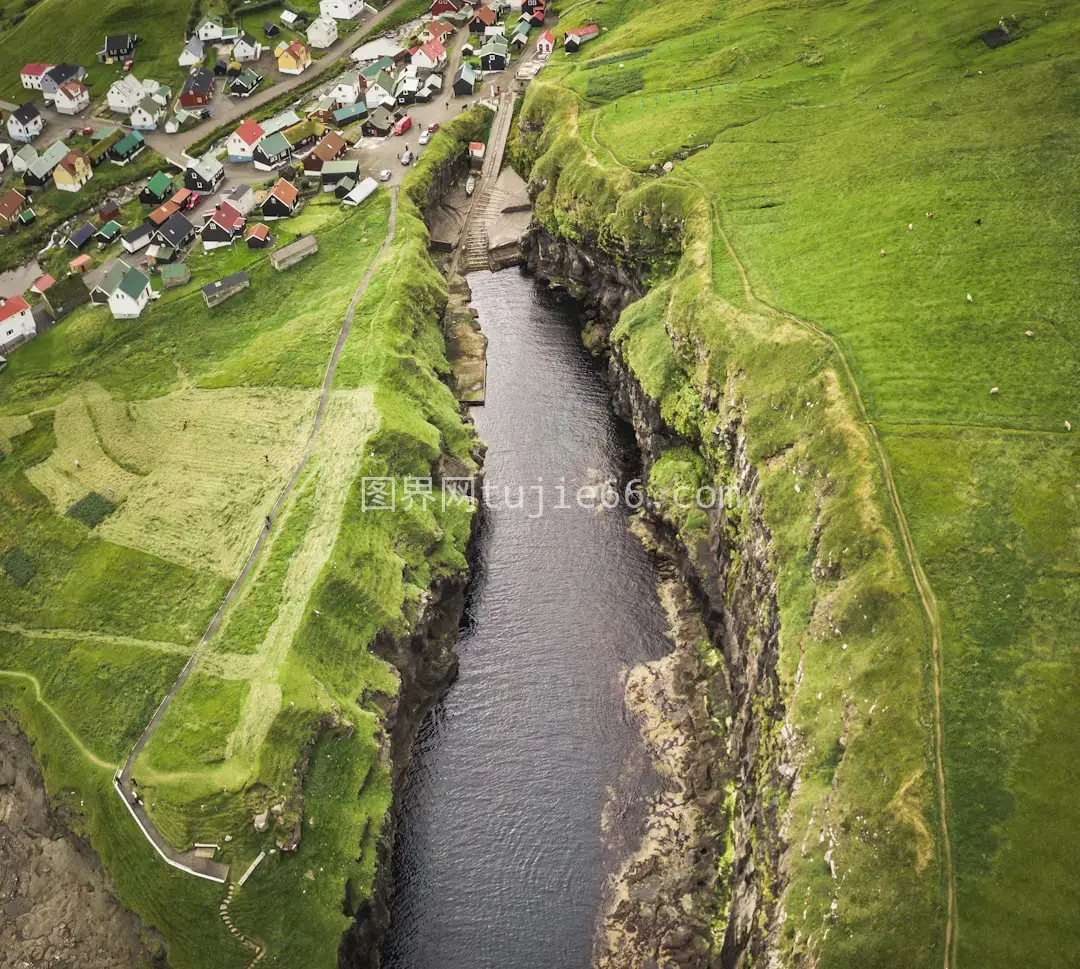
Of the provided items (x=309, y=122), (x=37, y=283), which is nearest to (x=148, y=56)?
(x=309, y=122)

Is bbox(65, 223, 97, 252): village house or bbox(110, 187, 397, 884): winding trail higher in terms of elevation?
bbox(65, 223, 97, 252): village house

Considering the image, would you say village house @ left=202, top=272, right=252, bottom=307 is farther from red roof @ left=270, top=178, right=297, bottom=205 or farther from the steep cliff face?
the steep cliff face

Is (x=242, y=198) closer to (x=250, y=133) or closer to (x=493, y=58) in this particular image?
(x=250, y=133)

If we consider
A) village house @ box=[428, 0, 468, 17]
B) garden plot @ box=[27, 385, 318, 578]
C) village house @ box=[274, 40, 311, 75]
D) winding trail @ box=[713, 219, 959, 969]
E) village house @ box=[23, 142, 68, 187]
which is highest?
village house @ box=[23, 142, 68, 187]

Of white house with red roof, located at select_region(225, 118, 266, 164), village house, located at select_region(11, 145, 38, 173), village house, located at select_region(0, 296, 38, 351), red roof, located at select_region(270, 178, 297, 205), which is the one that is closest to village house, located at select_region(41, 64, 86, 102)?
village house, located at select_region(11, 145, 38, 173)

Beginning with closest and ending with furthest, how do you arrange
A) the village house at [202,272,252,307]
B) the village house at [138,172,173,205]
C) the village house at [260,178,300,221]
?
the village house at [202,272,252,307] < the village house at [260,178,300,221] < the village house at [138,172,173,205]

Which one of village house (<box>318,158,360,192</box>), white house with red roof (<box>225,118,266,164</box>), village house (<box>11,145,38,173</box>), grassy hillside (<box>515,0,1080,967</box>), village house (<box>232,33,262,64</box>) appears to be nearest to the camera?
grassy hillside (<box>515,0,1080,967</box>)

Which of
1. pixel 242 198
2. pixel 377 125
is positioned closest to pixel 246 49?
pixel 377 125

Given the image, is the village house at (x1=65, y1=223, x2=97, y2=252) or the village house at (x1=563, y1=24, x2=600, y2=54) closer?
the village house at (x1=65, y1=223, x2=97, y2=252)
